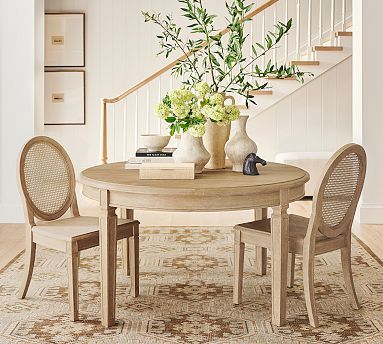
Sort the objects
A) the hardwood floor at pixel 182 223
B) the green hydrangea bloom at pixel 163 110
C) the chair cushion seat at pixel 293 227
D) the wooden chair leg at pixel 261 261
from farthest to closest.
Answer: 1. the hardwood floor at pixel 182 223
2. the wooden chair leg at pixel 261 261
3. the green hydrangea bloom at pixel 163 110
4. the chair cushion seat at pixel 293 227

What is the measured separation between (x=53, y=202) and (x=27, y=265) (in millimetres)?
376

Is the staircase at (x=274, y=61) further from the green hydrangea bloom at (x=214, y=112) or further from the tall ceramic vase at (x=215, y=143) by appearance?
the green hydrangea bloom at (x=214, y=112)

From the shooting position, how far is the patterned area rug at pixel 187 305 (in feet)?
10.5

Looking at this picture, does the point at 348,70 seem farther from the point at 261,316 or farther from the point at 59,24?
the point at 261,316

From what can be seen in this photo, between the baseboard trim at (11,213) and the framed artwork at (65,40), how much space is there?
3.62 meters

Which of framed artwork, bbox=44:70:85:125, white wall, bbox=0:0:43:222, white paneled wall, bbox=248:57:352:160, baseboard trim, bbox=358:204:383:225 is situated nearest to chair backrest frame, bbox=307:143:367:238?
baseboard trim, bbox=358:204:383:225

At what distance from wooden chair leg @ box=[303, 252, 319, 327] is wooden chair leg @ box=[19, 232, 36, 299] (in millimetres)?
1458

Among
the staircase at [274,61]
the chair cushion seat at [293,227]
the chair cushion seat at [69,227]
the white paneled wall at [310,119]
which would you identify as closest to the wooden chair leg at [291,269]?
the chair cushion seat at [293,227]

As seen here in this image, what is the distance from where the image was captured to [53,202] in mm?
3855

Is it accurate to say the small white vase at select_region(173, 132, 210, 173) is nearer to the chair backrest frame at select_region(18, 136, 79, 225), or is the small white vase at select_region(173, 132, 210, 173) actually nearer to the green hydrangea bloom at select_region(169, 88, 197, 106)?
the green hydrangea bloom at select_region(169, 88, 197, 106)

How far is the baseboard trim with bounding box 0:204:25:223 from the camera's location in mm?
6059

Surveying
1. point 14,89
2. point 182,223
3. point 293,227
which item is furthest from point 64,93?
point 293,227

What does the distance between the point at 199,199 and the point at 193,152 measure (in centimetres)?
49

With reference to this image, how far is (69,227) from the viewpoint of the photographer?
3.63 m
